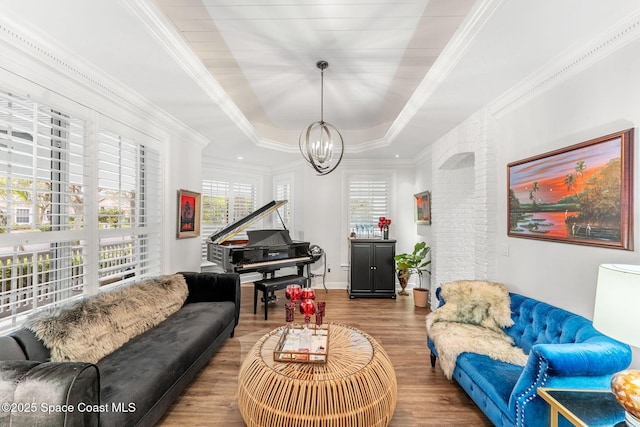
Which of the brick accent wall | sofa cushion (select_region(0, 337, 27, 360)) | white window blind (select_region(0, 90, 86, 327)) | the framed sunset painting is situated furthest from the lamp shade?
white window blind (select_region(0, 90, 86, 327))

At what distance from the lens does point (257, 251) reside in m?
4.52

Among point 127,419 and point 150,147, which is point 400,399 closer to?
point 127,419

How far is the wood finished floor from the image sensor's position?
2090 mm

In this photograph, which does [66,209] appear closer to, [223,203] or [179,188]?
[179,188]

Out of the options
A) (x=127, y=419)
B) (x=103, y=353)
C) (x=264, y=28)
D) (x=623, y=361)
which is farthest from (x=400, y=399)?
(x=264, y=28)

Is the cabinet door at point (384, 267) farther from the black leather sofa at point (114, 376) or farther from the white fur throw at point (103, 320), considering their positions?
the white fur throw at point (103, 320)

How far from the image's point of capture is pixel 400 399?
7.58 ft

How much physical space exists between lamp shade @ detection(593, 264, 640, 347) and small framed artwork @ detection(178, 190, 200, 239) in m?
4.06

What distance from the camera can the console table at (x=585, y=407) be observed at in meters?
1.20

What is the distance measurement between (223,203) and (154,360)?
4.19 m

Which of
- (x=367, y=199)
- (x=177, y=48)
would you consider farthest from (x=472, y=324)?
(x=367, y=199)

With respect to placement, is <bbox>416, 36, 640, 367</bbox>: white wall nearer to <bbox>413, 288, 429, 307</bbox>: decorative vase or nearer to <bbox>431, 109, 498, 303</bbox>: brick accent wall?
<bbox>431, 109, 498, 303</bbox>: brick accent wall

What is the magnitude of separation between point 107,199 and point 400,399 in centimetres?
315

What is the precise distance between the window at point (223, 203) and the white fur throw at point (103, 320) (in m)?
2.73
